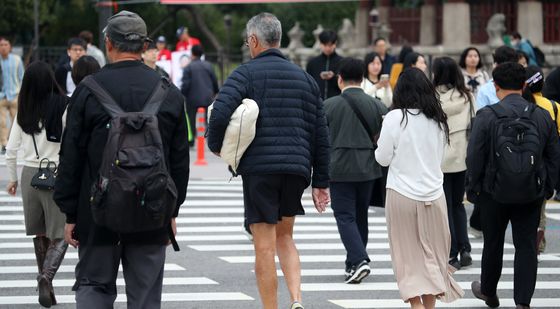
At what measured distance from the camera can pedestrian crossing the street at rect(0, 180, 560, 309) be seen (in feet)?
32.3

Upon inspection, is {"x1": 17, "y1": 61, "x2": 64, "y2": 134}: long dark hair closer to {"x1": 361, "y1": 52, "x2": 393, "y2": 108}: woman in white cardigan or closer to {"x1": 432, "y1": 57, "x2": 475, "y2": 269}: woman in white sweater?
{"x1": 432, "y1": 57, "x2": 475, "y2": 269}: woman in white sweater

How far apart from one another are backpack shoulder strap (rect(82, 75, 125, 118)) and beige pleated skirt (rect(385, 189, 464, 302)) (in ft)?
8.33

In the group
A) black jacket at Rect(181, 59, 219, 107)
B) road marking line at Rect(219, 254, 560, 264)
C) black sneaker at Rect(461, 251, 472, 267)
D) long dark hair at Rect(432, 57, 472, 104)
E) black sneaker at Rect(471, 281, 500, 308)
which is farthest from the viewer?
black jacket at Rect(181, 59, 219, 107)

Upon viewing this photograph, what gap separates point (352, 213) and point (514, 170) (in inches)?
82.6

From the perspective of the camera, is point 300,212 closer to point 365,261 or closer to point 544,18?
point 365,261

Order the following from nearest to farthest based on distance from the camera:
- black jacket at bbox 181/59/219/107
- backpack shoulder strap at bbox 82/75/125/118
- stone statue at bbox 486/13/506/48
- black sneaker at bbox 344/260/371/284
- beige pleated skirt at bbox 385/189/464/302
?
backpack shoulder strap at bbox 82/75/125/118, beige pleated skirt at bbox 385/189/464/302, black sneaker at bbox 344/260/371/284, black jacket at bbox 181/59/219/107, stone statue at bbox 486/13/506/48

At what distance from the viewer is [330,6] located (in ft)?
220

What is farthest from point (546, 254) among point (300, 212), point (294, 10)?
point (294, 10)

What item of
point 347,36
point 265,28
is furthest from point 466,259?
point 347,36

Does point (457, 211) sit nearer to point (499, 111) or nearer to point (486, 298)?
point (486, 298)

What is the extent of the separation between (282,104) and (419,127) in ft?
3.03

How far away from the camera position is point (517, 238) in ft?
30.1

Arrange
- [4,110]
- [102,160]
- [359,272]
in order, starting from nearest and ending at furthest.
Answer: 1. [102,160]
2. [359,272]
3. [4,110]

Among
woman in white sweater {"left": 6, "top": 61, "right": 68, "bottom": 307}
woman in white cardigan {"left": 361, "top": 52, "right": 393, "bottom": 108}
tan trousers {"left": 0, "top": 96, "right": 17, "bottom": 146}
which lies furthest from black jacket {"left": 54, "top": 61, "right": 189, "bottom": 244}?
tan trousers {"left": 0, "top": 96, "right": 17, "bottom": 146}
